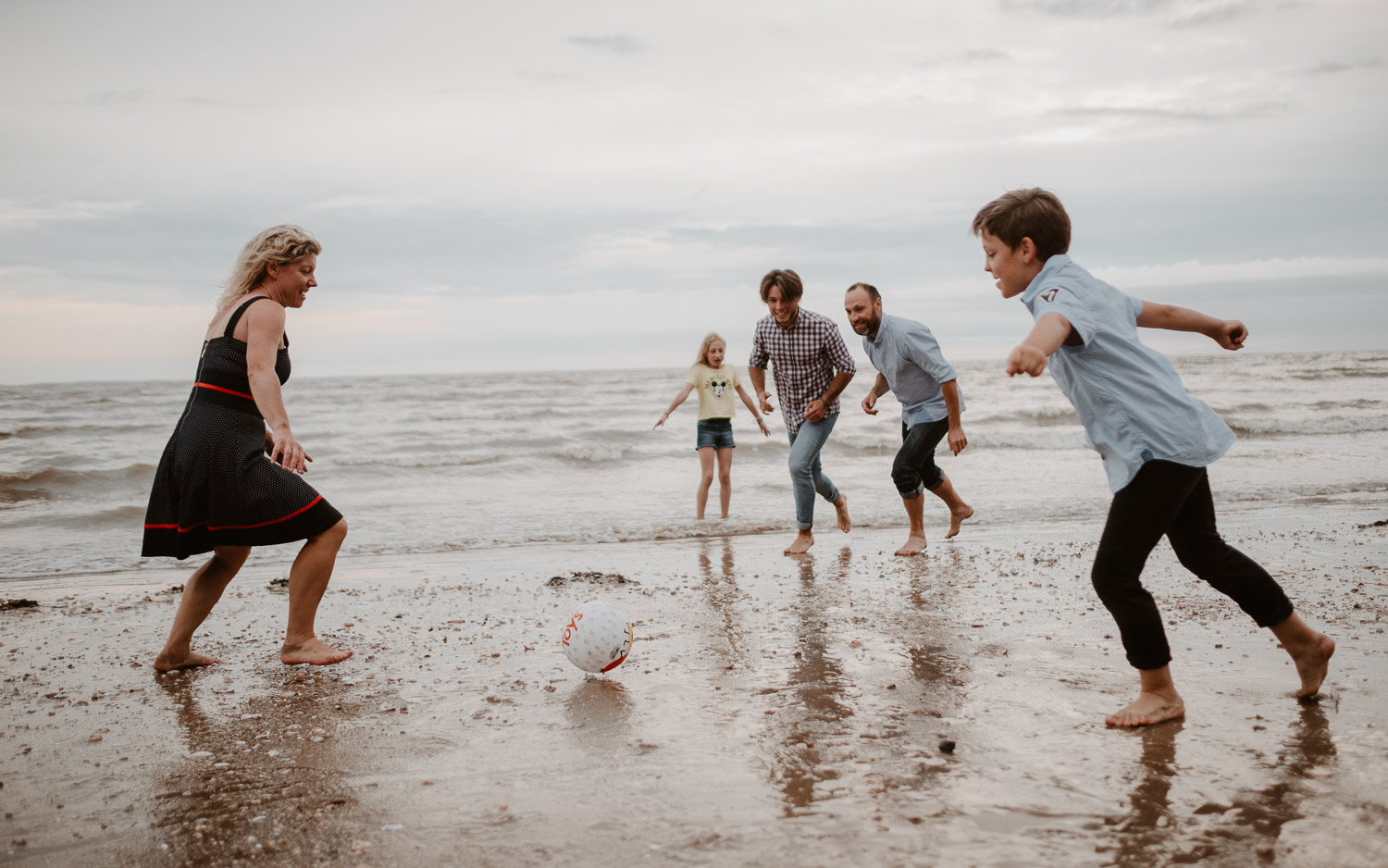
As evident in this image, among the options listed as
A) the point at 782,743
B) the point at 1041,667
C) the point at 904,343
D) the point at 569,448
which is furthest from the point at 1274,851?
the point at 569,448

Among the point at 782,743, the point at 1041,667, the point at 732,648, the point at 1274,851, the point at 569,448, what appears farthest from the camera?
the point at 569,448

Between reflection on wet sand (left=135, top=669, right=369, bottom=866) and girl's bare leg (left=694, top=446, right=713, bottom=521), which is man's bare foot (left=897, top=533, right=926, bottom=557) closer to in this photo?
girl's bare leg (left=694, top=446, right=713, bottom=521)

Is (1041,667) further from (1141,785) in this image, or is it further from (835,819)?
(835,819)

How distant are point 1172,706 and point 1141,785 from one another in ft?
Answer: 2.23

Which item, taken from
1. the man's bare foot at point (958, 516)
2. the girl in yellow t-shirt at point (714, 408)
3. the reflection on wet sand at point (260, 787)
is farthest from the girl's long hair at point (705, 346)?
the reflection on wet sand at point (260, 787)

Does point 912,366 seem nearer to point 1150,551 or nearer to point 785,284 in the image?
point 785,284

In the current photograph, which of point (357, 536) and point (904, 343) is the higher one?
point (904, 343)

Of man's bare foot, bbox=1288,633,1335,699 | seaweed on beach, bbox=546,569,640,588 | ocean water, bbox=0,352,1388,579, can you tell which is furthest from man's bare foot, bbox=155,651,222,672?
man's bare foot, bbox=1288,633,1335,699

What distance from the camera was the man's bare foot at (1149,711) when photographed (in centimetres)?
342

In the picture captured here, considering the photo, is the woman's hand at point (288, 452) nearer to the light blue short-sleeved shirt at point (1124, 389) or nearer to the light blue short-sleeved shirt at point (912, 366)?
the light blue short-sleeved shirt at point (1124, 389)

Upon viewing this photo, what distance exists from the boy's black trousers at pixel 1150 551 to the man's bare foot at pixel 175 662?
4.14m

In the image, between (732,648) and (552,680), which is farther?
(732,648)

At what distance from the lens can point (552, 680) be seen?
14.3 ft

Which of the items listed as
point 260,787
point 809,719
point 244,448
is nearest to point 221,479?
point 244,448
